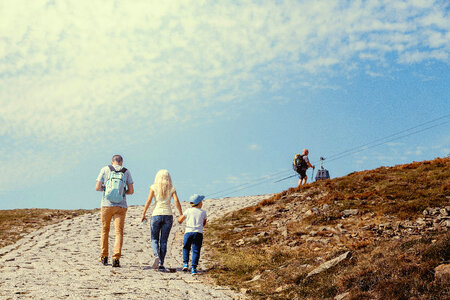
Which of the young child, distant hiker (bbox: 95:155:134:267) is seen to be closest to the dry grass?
distant hiker (bbox: 95:155:134:267)

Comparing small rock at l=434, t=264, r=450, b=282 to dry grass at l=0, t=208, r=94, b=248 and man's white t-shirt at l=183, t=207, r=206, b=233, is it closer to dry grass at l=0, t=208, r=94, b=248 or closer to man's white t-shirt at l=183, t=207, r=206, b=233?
man's white t-shirt at l=183, t=207, r=206, b=233

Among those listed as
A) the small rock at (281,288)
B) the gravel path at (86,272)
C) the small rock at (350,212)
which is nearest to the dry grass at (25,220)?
the gravel path at (86,272)

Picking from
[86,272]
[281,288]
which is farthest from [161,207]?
[281,288]

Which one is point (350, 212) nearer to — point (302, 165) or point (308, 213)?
point (308, 213)

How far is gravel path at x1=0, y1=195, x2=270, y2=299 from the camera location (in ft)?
26.5

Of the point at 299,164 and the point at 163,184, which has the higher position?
the point at 299,164

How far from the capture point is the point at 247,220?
65.3 feet

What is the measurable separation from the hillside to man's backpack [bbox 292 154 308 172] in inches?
51.8

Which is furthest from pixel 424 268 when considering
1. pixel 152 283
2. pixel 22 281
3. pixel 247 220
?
pixel 247 220

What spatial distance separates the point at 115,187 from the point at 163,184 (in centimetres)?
123

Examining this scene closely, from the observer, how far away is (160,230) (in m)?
11.2

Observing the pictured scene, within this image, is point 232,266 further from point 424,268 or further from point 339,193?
point 339,193

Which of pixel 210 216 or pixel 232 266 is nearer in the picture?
pixel 232 266

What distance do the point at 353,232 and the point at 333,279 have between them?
6.94m
